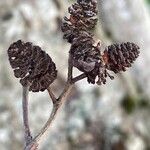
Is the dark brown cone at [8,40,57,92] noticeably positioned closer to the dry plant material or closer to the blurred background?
the dry plant material

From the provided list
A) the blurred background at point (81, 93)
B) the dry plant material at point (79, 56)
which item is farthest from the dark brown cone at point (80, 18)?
the blurred background at point (81, 93)

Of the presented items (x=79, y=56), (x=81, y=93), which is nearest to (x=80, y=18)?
(x=79, y=56)

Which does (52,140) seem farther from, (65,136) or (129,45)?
(129,45)

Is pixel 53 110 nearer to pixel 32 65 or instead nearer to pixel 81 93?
pixel 32 65

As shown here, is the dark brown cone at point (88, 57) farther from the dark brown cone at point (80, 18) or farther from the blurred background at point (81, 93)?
the blurred background at point (81, 93)

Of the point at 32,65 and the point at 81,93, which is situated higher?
the point at 32,65

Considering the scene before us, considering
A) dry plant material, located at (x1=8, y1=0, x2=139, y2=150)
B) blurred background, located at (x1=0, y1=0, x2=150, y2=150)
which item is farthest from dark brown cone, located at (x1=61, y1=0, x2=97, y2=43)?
blurred background, located at (x1=0, y1=0, x2=150, y2=150)
